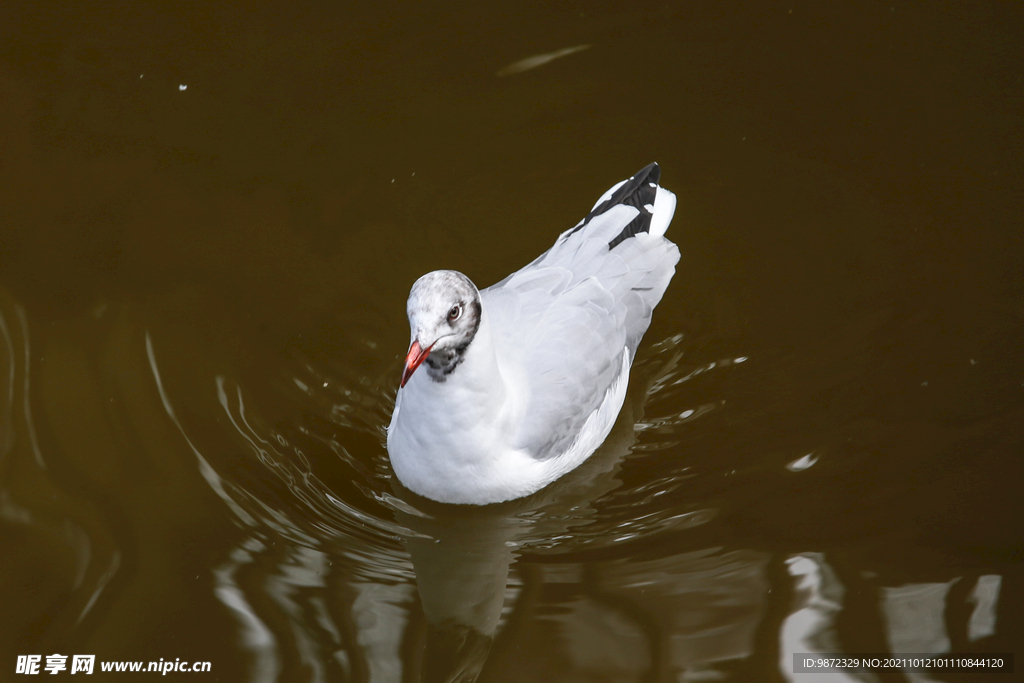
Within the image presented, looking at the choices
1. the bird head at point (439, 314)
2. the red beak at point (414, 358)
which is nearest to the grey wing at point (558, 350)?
the bird head at point (439, 314)

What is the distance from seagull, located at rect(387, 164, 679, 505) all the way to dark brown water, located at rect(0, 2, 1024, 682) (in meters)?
0.26

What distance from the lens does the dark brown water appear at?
11.5 feet

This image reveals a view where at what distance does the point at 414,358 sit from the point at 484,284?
175 centimetres

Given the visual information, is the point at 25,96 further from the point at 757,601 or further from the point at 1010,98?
the point at 1010,98

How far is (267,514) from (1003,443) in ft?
9.80

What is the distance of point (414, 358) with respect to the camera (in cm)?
303

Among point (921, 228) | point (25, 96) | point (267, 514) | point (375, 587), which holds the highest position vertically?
point (25, 96)

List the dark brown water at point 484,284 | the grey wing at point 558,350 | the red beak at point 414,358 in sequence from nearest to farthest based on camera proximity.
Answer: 1. the red beak at point 414,358
2. the dark brown water at point 484,284
3. the grey wing at point 558,350

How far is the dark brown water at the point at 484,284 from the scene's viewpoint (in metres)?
3.52

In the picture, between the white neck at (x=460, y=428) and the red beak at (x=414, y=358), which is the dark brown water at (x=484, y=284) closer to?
the white neck at (x=460, y=428)

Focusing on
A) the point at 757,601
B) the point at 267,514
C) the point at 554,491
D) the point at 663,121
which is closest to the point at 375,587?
the point at 267,514

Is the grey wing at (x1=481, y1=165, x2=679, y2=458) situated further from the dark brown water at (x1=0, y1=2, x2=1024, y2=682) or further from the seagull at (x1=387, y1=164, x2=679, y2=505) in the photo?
the dark brown water at (x1=0, y1=2, x2=1024, y2=682)

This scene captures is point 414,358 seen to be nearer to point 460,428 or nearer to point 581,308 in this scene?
point 460,428

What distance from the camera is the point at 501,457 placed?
3600mm
